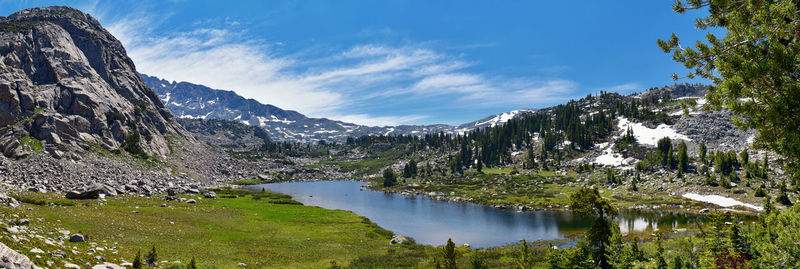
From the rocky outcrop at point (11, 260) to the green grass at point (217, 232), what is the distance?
18.2 metres

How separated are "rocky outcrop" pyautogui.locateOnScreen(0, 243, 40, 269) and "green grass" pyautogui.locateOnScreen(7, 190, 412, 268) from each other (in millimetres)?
18221

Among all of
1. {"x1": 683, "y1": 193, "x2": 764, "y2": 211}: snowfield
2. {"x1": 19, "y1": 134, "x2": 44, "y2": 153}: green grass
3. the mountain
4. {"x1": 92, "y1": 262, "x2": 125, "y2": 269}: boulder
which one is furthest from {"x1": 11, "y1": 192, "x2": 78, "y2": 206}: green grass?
{"x1": 683, "y1": 193, "x2": 764, "y2": 211}: snowfield

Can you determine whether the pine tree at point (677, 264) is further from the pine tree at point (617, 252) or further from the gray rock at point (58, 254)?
the gray rock at point (58, 254)

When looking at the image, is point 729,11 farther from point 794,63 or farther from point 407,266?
point 407,266

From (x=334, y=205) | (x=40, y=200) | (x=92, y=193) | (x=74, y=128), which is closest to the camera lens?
(x=40, y=200)

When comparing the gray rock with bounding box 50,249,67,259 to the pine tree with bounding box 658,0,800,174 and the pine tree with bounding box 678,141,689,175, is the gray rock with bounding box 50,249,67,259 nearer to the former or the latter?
the pine tree with bounding box 658,0,800,174

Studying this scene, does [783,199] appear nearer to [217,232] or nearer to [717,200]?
[717,200]

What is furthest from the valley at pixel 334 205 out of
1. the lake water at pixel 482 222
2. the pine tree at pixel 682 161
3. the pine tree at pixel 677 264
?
the pine tree at pixel 682 161

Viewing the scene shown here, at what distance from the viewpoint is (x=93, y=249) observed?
35.4 m

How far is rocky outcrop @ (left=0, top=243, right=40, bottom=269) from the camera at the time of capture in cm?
1839

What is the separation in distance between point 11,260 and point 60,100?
501 ft

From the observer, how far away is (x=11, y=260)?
18.9 meters

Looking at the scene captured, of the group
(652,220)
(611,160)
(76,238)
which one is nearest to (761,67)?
(76,238)

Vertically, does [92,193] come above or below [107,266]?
above
